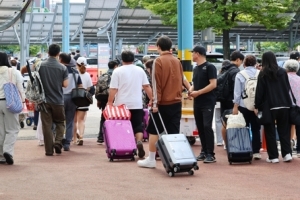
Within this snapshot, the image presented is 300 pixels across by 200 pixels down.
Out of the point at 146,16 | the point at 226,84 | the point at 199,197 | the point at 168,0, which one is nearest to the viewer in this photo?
the point at 199,197

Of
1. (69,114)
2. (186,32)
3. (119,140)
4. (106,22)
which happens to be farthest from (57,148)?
(106,22)

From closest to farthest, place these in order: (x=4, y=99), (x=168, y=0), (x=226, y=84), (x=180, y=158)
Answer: (x=180, y=158), (x=4, y=99), (x=226, y=84), (x=168, y=0)

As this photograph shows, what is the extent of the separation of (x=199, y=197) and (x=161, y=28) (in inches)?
1529

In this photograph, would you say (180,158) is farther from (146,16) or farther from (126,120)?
(146,16)

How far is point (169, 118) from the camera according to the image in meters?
11.4

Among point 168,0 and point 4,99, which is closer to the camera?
point 4,99

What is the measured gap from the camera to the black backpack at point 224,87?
13781 millimetres

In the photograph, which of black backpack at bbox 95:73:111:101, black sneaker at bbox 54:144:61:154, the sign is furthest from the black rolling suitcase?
the sign

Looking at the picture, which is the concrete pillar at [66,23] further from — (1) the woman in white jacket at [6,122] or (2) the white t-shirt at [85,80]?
(1) the woman in white jacket at [6,122]

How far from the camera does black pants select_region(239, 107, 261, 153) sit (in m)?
12.9

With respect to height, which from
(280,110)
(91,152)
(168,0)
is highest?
(168,0)

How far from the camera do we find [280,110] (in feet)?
→ 40.6

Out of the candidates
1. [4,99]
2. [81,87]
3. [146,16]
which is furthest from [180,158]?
[146,16]

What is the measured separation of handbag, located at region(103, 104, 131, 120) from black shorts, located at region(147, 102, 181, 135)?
1.25 meters
